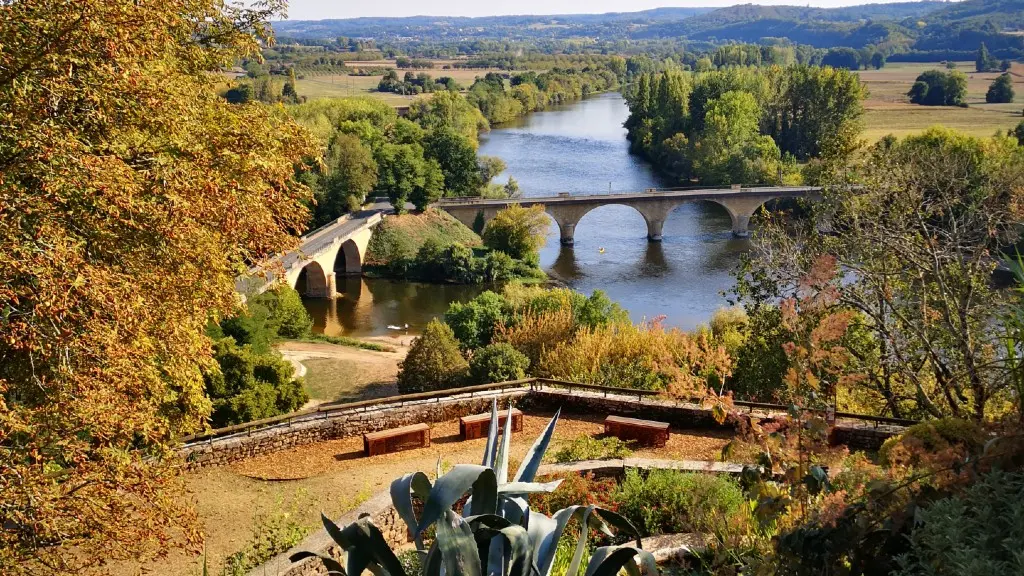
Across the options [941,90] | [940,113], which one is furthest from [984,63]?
[940,113]

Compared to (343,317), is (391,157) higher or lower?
higher

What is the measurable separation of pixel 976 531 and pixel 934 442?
2.34 metres

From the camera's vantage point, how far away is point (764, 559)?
5.65 meters

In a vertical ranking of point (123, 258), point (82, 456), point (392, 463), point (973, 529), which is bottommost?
point (392, 463)

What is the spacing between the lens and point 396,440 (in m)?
12.6

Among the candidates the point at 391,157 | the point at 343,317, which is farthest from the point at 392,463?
the point at 391,157

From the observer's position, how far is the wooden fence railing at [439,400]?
40.4 ft

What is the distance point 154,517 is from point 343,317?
33.1m

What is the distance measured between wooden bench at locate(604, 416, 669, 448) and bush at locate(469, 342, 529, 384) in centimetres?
767

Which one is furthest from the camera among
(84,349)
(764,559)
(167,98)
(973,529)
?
(167,98)

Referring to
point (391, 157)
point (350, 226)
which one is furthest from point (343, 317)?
point (391, 157)

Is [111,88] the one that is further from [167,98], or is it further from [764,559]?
[764,559]

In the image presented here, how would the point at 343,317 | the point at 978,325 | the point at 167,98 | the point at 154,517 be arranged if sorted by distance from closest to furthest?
the point at 154,517
the point at 167,98
the point at 978,325
the point at 343,317

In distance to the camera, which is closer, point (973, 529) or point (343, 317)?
point (973, 529)
